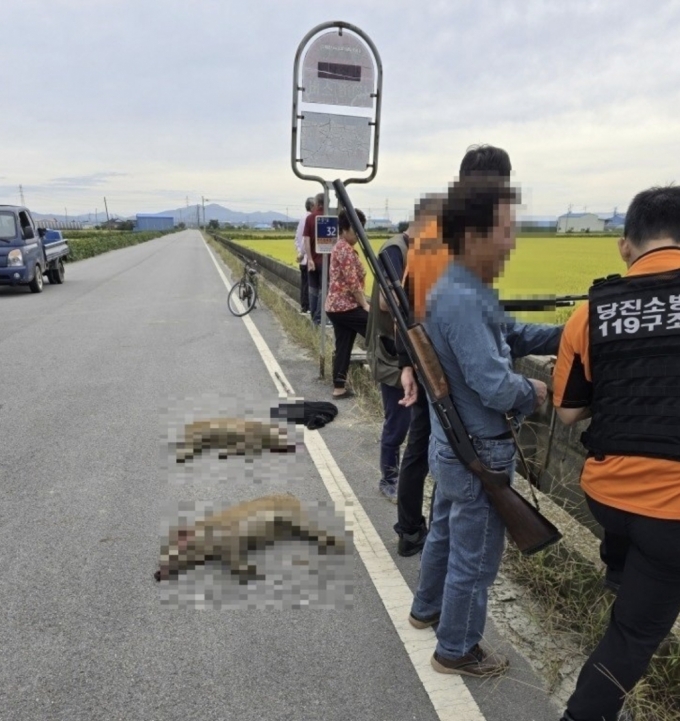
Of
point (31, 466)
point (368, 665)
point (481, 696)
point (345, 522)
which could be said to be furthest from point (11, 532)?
point (481, 696)

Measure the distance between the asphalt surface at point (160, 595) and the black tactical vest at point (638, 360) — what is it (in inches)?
45.1

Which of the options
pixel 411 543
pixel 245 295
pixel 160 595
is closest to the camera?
pixel 160 595

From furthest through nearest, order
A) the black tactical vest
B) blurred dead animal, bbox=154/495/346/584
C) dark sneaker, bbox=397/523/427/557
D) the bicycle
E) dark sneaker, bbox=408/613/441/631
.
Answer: the bicycle
dark sneaker, bbox=397/523/427/557
blurred dead animal, bbox=154/495/346/584
dark sneaker, bbox=408/613/441/631
the black tactical vest

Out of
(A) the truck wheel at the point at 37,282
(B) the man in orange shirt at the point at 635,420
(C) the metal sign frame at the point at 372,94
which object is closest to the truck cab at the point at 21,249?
(A) the truck wheel at the point at 37,282

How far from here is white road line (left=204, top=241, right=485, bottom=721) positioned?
2.13m

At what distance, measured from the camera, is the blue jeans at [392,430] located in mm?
3639

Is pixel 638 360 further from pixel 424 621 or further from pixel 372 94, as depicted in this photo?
pixel 372 94

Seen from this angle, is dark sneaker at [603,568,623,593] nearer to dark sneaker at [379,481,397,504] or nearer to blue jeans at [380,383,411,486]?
blue jeans at [380,383,411,486]

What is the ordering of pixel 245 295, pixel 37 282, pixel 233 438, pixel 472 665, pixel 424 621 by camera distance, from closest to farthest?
pixel 472 665 < pixel 424 621 < pixel 233 438 < pixel 245 295 < pixel 37 282

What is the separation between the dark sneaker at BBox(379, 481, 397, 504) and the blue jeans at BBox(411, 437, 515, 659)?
4.59 feet

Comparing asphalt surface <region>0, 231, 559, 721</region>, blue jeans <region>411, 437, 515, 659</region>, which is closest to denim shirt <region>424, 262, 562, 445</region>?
blue jeans <region>411, 437, 515, 659</region>

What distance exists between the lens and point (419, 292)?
86.2 inches

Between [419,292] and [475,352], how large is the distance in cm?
44

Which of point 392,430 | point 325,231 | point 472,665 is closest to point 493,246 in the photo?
point 472,665
